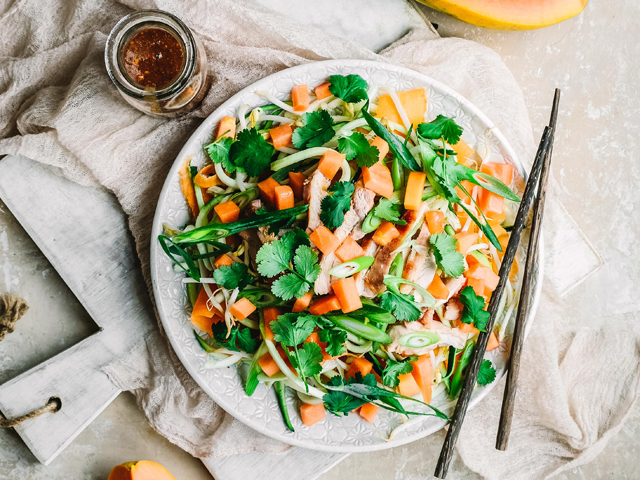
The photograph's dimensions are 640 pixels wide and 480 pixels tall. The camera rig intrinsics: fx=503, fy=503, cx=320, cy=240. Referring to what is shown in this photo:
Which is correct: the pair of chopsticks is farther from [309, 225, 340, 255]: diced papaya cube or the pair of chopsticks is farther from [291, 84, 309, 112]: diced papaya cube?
[291, 84, 309, 112]: diced papaya cube

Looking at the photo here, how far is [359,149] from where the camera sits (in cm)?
210

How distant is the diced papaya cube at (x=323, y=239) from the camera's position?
6.75 feet

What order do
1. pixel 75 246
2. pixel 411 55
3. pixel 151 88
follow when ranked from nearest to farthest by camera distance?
pixel 151 88, pixel 75 246, pixel 411 55

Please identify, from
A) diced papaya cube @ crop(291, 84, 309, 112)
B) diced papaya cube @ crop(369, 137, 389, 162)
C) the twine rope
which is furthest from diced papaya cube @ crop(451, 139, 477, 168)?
the twine rope

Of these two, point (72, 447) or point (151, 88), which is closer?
point (151, 88)

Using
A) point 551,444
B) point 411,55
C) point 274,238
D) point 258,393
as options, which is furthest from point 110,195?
point 551,444

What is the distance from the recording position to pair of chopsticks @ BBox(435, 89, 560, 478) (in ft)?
7.77

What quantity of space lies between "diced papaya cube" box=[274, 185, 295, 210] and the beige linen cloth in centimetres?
67

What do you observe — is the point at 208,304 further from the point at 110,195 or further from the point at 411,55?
the point at 411,55

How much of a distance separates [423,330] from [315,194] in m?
0.78

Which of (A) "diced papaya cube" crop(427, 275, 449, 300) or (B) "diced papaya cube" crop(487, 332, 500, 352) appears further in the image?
(B) "diced papaya cube" crop(487, 332, 500, 352)

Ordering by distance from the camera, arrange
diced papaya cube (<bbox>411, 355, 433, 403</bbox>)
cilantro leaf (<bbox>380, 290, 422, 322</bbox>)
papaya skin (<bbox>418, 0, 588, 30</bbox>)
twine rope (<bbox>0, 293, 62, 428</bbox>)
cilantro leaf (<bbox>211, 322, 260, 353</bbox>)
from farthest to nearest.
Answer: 1. papaya skin (<bbox>418, 0, 588, 30</bbox>)
2. twine rope (<bbox>0, 293, 62, 428</bbox>)
3. diced papaya cube (<bbox>411, 355, 433, 403</bbox>)
4. cilantro leaf (<bbox>211, 322, 260, 353</bbox>)
5. cilantro leaf (<bbox>380, 290, 422, 322</bbox>)

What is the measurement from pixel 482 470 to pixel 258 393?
1366 mm

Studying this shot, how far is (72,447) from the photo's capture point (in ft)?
8.95
